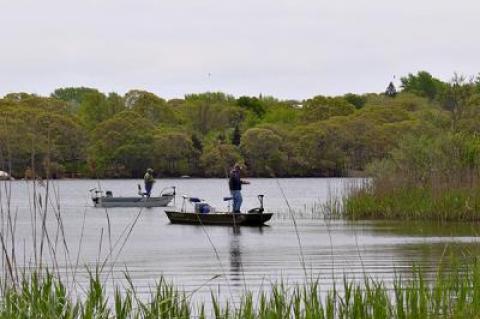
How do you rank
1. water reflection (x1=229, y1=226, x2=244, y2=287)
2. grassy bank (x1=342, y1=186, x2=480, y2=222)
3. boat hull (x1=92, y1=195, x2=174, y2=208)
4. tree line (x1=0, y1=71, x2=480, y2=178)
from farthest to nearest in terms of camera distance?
tree line (x1=0, y1=71, x2=480, y2=178)
boat hull (x1=92, y1=195, x2=174, y2=208)
grassy bank (x1=342, y1=186, x2=480, y2=222)
water reflection (x1=229, y1=226, x2=244, y2=287)

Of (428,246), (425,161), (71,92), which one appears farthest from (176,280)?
(71,92)

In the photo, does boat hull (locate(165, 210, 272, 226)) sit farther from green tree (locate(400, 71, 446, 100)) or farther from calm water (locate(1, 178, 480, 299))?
green tree (locate(400, 71, 446, 100))

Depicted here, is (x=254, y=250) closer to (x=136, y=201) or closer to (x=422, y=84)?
(x=136, y=201)

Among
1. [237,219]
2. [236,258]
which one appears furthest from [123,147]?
[236,258]

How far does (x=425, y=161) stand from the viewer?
141 ft

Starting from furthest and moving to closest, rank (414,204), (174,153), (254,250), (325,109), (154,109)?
1. (325,109)
2. (154,109)
3. (174,153)
4. (414,204)
5. (254,250)

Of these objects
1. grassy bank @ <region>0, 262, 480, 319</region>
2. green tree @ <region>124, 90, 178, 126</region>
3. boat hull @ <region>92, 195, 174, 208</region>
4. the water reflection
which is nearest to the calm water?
the water reflection

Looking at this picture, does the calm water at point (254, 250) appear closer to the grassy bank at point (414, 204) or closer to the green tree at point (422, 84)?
the grassy bank at point (414, 204)

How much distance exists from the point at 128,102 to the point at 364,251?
124 meters

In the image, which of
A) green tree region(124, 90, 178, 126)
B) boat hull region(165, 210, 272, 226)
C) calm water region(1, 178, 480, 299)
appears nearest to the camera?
calm water region(1, 178, 480, 299)

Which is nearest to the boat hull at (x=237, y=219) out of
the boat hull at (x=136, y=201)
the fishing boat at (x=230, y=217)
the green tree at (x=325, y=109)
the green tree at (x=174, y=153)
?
the fishing boat at (x=230, y=217)

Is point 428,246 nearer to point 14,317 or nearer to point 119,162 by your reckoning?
point 14,317

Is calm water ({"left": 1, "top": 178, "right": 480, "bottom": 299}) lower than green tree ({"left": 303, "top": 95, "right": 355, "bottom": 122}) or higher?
lower

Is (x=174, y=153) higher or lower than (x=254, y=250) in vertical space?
higher
